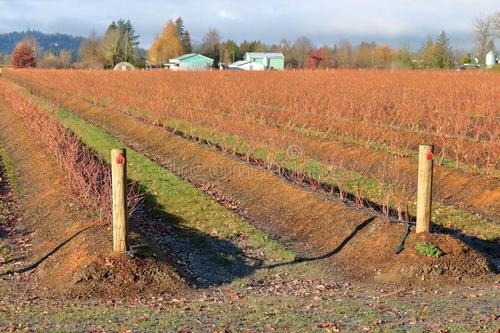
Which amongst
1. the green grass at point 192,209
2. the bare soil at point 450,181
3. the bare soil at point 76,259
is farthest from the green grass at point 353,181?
the bare soil at point 76,259

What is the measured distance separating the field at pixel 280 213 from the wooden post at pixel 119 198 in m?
0.24

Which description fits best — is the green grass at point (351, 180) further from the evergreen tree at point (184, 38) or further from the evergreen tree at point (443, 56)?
the evergreen tree at point (184, 38)

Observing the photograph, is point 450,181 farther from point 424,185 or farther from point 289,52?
point 289,52

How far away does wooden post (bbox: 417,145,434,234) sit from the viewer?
7.75m

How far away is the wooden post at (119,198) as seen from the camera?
7441 mm

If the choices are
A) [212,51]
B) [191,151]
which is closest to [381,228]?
[191,151]

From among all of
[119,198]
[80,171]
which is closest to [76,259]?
[119,198]

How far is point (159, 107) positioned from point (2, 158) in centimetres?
661

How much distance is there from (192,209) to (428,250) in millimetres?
4758

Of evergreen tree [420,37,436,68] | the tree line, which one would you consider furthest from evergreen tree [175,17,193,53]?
evergreen tree [420,37,436,68]

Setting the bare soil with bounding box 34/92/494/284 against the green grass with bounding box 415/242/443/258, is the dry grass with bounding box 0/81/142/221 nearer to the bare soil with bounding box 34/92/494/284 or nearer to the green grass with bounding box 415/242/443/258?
the bare soil with bounding box 34/92/494/284

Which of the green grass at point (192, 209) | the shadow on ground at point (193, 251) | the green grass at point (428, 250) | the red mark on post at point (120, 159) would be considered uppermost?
the red mark on post at point (120, 159)

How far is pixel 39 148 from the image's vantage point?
16781 mm

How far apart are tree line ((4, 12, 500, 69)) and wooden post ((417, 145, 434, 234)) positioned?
51.0 metres
